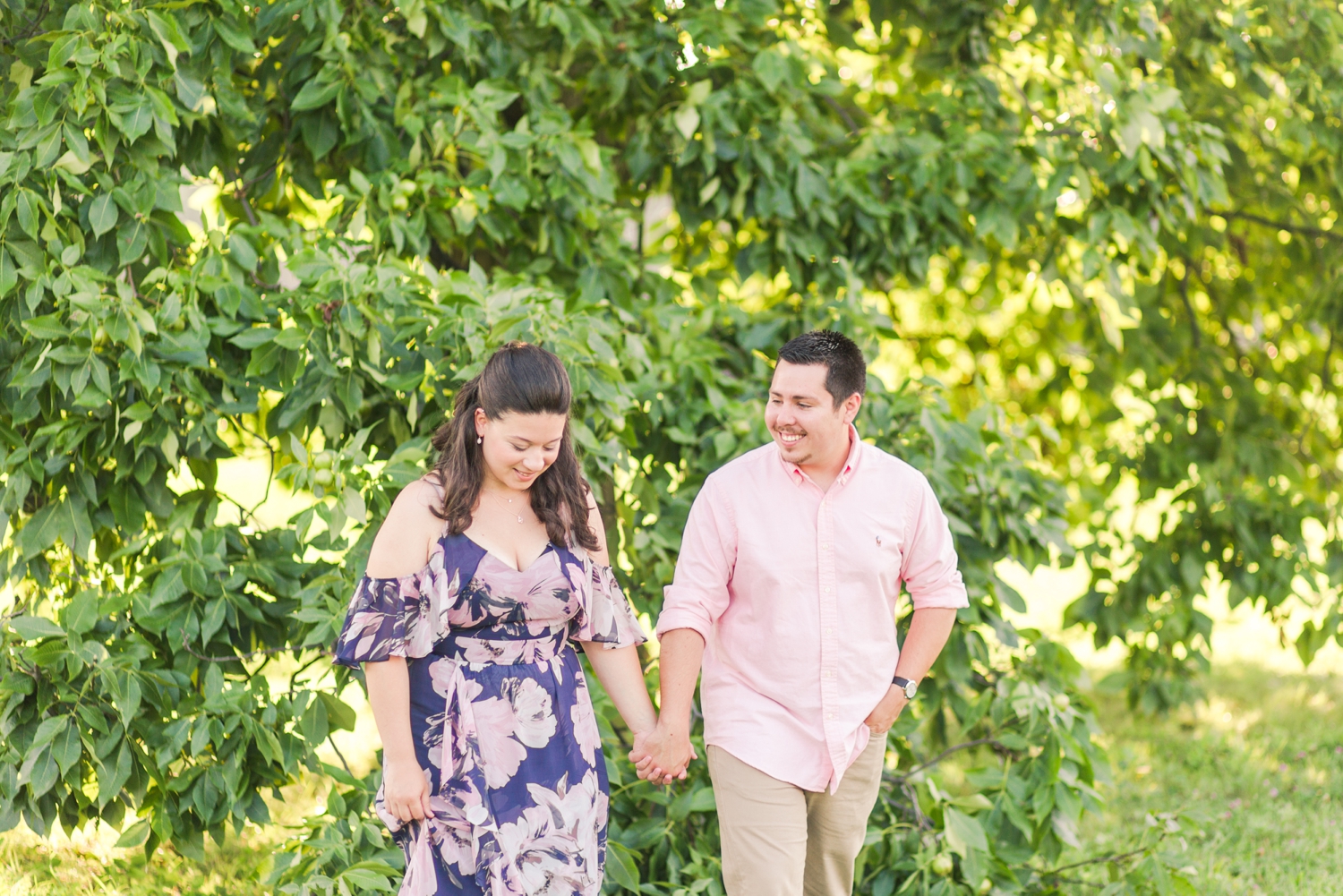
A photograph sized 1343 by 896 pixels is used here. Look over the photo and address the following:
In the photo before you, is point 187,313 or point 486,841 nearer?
point 486,841

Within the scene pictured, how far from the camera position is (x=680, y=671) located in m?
2.63

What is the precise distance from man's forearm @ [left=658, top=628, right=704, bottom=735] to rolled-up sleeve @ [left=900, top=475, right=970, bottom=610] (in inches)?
21.6

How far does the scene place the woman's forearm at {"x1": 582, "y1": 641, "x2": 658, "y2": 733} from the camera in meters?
2.60

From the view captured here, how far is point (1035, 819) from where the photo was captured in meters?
3.47

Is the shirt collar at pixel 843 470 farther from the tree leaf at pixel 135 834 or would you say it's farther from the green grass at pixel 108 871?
the green grass at pixel 108 871

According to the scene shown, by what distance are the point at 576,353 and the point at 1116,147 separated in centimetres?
228

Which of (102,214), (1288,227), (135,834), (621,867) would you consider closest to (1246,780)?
(1288,227)

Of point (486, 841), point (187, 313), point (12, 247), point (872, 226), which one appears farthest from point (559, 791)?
point (872, 226)

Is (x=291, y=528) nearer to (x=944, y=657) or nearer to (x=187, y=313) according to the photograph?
(x=187, y=313)

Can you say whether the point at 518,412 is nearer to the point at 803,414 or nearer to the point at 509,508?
the point at 509,508

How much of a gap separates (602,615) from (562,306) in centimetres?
96

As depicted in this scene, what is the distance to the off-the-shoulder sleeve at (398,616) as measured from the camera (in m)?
2.25

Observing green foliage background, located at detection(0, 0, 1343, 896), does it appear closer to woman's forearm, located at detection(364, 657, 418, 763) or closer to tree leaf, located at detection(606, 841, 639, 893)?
tree leaf, located at detection(606, 841, 639, 893)

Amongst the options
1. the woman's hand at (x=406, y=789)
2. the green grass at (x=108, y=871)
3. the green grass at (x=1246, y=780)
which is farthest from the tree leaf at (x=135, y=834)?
the green grass at (x=1246, y=780)
